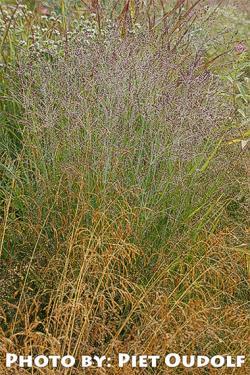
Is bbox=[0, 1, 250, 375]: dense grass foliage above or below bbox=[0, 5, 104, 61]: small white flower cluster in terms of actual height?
below

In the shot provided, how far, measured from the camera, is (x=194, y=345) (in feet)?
8.86

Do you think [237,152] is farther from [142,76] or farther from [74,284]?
[74,284]

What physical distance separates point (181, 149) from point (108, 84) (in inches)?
16.6

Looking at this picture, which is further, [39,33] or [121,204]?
[39,33]

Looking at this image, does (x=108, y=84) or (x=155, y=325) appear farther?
(x=108, y=84)

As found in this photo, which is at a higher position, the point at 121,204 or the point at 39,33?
the point at 39,33

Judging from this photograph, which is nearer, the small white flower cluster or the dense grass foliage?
the dense grass foliage

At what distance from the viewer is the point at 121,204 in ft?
10.5

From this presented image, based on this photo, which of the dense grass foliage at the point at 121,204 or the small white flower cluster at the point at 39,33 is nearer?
the dense grass foliage at the point at 121,204

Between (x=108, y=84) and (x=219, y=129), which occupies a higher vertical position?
(x=108, y=84)

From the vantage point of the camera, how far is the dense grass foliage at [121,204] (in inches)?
107

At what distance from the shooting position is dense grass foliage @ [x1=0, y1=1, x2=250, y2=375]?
2729 mm

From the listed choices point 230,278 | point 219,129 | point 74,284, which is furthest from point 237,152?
point 74,284

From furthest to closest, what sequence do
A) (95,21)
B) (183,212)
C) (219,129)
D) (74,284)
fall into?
(95,21) → (219,129) → (183,212) → (74,284)
